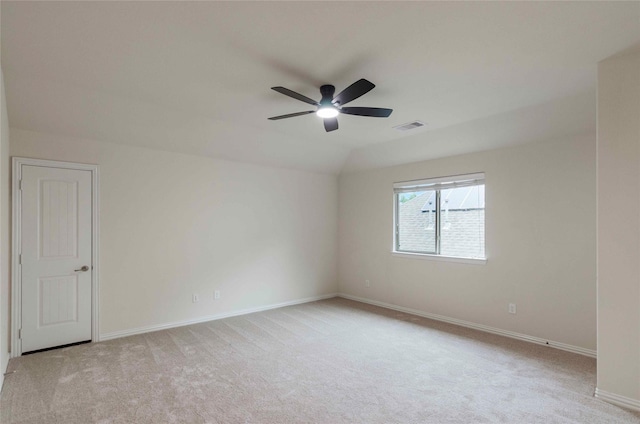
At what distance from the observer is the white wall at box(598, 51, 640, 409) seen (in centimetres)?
248

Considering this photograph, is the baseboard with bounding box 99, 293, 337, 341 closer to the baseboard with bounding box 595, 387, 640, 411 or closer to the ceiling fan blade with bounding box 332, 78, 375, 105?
A: the ceiling fan blade with bounding box 332, 78, 375, 105

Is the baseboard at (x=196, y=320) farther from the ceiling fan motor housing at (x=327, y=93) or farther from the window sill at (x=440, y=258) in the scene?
the ceiling fan motor housing at (x=327, y=93)

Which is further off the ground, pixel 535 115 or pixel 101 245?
pixel 535 115

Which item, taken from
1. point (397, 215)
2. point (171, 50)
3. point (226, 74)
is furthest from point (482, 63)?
point (397, 215)

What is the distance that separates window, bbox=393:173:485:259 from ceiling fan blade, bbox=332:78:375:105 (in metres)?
2.58

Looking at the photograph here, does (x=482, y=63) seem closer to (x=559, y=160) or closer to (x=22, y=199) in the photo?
(x=559, y=160)

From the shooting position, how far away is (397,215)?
220 inches

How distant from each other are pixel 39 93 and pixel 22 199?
47.4 inches

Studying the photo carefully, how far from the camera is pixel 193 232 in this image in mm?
4715

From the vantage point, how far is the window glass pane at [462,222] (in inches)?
179

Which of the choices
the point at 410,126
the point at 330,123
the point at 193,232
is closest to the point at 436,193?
the point at 410,126

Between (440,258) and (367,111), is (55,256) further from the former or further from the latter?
(440,258)

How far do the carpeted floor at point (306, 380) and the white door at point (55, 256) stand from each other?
0.90 feet

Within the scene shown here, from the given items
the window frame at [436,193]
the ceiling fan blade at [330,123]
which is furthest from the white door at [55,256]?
the window frame at [436,193]
